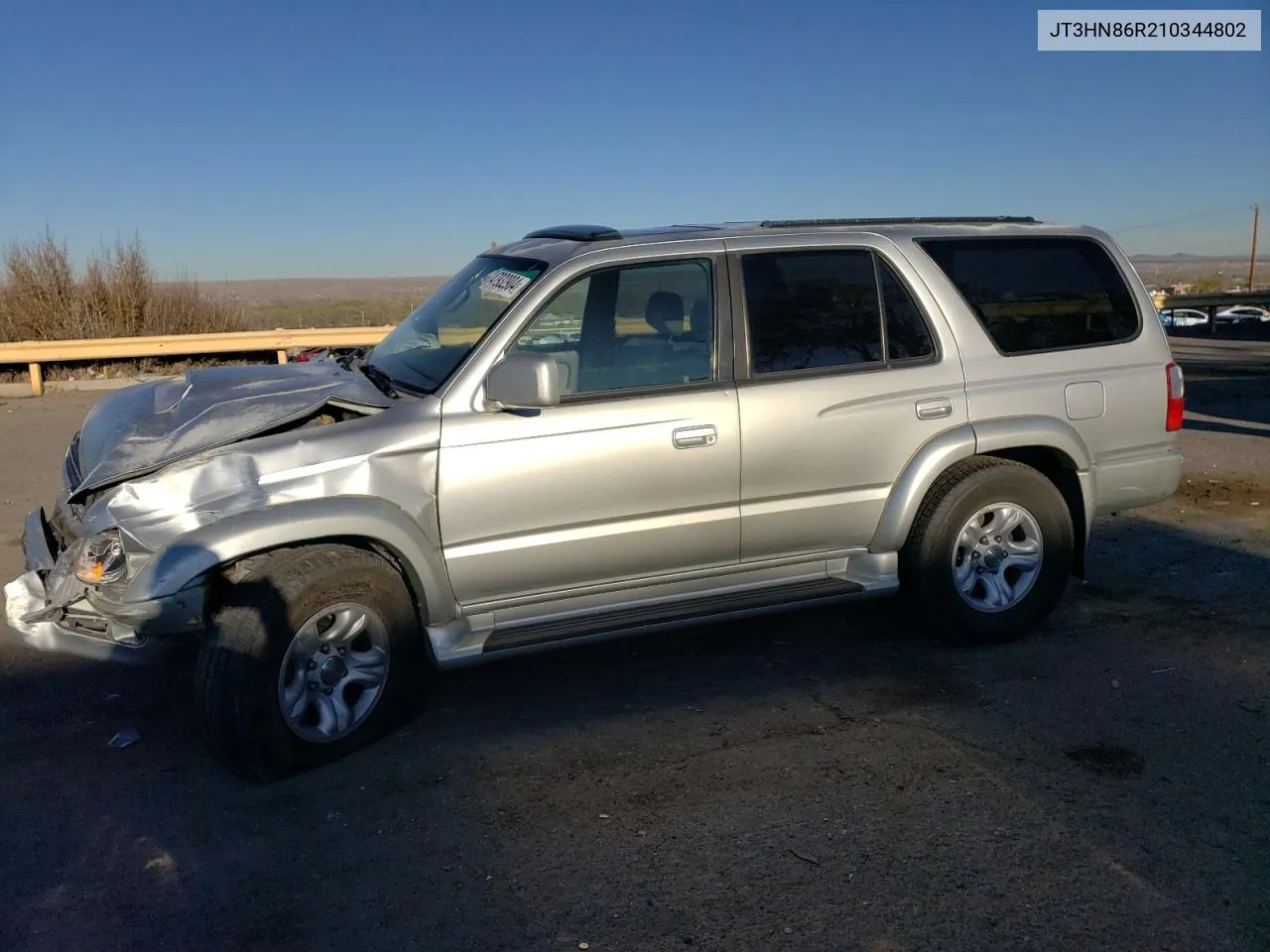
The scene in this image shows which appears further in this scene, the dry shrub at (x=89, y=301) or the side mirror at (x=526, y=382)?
the dry shrub at (x=89, y=301)

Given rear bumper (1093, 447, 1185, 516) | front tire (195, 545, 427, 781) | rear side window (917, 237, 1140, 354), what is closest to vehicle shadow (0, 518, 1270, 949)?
front tire (195, 545, 427, 781)

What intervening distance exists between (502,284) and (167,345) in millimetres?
12073

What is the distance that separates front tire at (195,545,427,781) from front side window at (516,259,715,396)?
3.90 ft

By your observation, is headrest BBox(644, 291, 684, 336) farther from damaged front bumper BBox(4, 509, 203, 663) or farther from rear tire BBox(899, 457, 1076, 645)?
damaged front bumper BBox(4, 509, 203, 663)

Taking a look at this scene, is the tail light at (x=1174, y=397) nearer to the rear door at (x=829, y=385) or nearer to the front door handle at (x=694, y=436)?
the rear door at (x=829, y=385)

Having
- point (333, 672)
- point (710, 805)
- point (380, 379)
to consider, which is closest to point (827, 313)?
point (380, 379)

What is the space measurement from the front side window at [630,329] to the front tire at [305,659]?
119 cm

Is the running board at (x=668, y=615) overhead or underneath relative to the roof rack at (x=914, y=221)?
underneath

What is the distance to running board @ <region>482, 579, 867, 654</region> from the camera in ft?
14.4

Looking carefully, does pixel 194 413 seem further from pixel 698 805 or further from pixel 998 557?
pixel 998 557

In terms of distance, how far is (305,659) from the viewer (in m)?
4.09

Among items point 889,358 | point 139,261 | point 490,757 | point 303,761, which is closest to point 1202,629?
point 889,358

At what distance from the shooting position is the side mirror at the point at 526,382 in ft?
13.7

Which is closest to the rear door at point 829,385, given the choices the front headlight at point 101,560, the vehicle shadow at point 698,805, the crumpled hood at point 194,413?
the vehicle shadow at point 698,805
